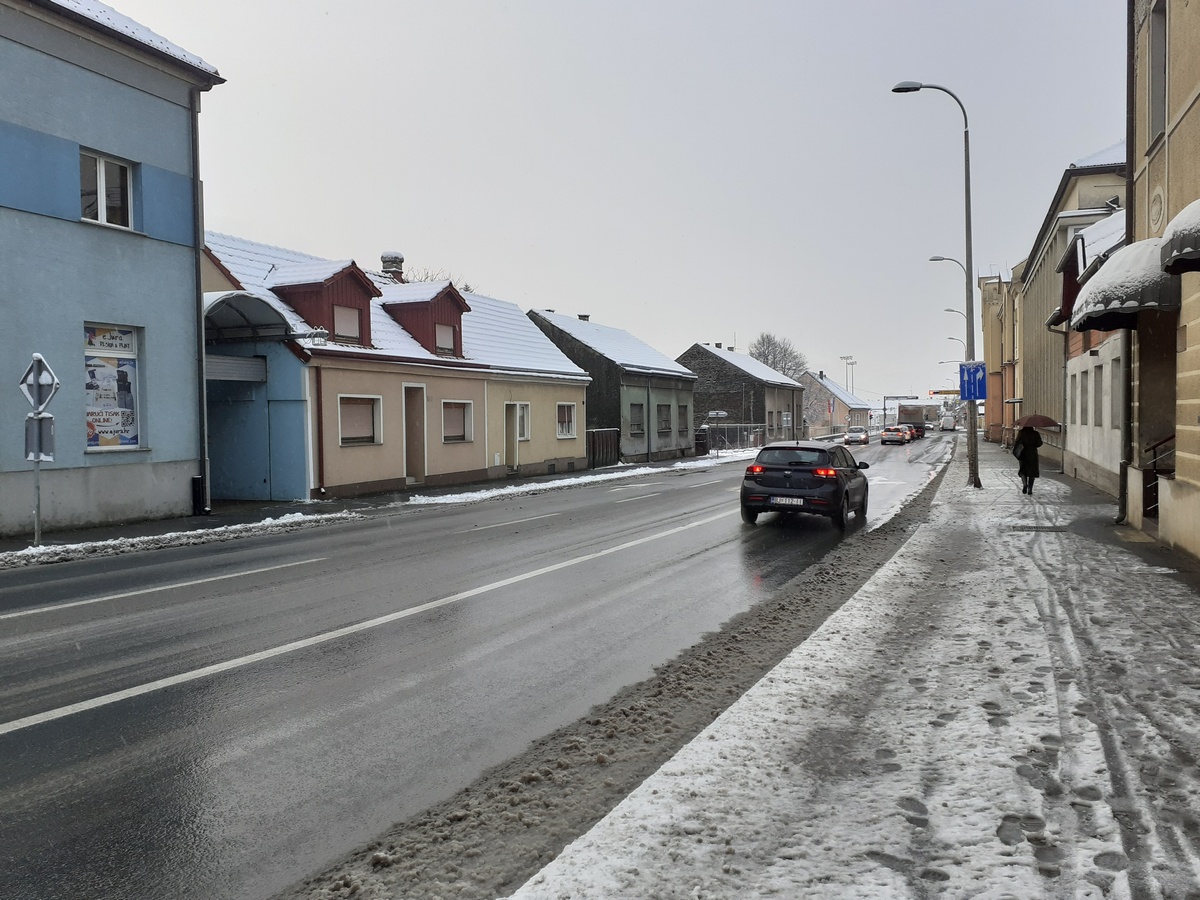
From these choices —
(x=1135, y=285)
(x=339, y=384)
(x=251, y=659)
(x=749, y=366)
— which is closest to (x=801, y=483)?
(x=1135, y=285)

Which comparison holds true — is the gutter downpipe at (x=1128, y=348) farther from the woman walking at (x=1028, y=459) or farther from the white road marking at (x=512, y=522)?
the white road marking at (x=512, y=522)

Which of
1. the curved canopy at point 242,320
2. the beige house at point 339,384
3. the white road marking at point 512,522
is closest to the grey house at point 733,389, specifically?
the beige house at point 339,384

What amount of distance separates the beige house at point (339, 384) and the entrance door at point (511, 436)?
0.05m

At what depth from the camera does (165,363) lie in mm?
17203

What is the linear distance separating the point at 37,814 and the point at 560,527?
1117cm

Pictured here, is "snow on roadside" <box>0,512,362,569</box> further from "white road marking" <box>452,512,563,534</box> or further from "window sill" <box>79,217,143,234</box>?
"window sill" <box>79,217,143,234</box>

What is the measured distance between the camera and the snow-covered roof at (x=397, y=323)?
22.3 m

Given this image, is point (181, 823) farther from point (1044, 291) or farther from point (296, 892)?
point (1044, 291)

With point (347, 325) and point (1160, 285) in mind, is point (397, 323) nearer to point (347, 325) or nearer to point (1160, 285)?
point (347, 325)

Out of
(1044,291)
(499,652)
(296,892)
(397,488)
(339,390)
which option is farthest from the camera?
(1044,291)

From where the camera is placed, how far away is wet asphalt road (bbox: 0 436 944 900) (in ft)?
12.1

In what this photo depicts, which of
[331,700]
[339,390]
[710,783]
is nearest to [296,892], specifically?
[710,783]

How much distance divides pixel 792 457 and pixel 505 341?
1960 cm

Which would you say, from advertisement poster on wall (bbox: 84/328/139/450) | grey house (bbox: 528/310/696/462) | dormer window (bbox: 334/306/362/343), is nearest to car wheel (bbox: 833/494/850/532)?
advertisement poster on wall (bbox: 84/328/139/450)
